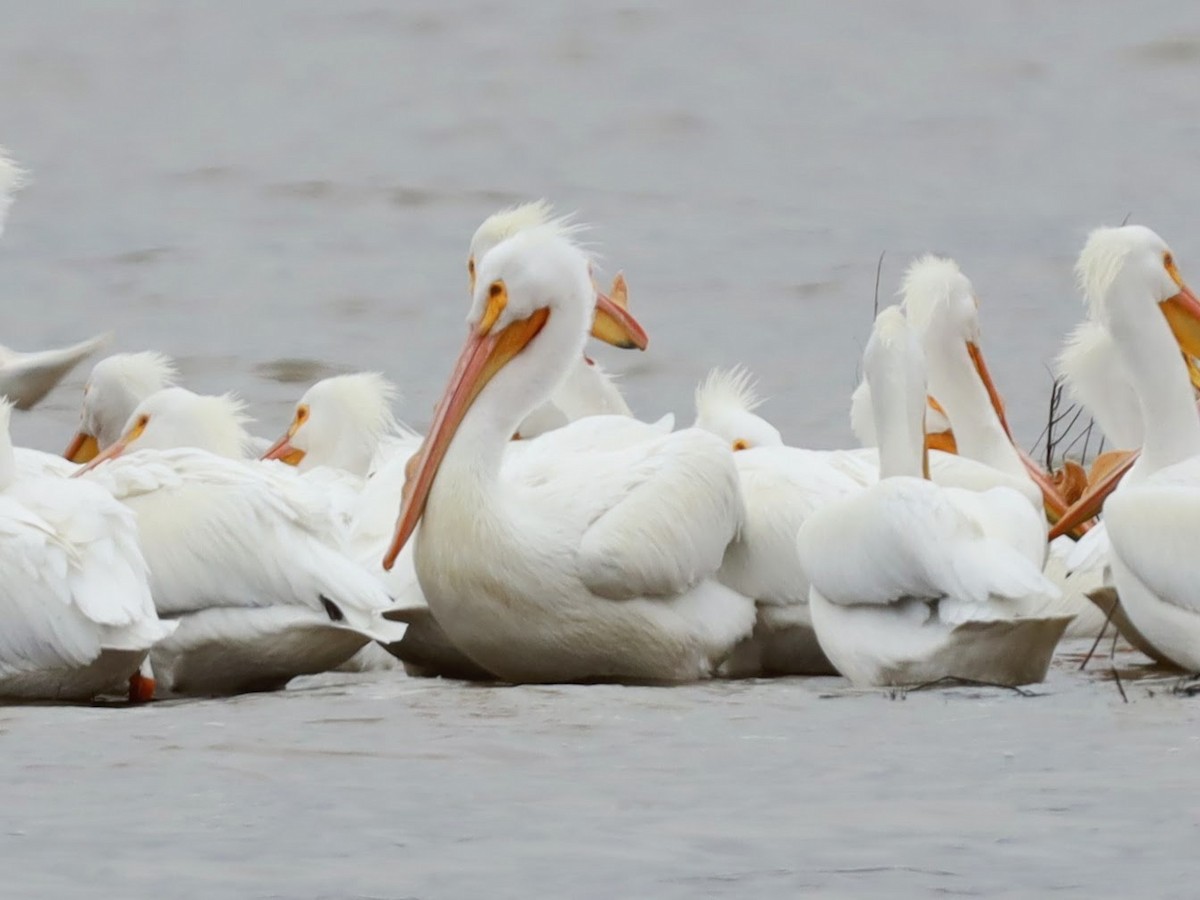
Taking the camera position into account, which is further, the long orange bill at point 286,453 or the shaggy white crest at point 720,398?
the long orange bill at point 286,453

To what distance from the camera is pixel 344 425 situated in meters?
8.48

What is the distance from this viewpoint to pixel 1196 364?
8625 millimetres

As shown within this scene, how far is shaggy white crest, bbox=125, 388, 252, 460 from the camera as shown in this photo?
26.5 feet

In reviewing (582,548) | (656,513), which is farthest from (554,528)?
(656,513)

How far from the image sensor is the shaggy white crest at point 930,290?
28.7 ft

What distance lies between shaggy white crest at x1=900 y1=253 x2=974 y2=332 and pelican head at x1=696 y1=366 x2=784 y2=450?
1.78 feet

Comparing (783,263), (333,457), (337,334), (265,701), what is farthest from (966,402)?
(783,263)

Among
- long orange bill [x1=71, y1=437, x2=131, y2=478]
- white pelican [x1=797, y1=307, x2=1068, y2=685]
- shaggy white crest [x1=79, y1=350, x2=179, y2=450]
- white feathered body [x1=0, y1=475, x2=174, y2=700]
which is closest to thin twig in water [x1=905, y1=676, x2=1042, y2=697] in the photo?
white pelican [x1=797, y1=307, x2=1068, y2=685]

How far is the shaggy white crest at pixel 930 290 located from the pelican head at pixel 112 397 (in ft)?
7.40

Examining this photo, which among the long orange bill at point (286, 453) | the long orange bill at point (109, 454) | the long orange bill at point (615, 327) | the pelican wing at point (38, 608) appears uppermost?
the long orange bill at point (615, 327)

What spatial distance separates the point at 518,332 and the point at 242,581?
93 centimetres

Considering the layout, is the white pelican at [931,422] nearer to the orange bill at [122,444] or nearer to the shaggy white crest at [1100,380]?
the shaggy white crest at [1100,380]

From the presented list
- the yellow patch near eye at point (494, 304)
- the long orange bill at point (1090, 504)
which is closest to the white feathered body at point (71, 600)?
the yellow patch near eye at point (494, 304)

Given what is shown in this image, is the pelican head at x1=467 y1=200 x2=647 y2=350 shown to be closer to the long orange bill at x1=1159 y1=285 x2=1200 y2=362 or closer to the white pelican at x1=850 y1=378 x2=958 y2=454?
the white pelican at x1=850 y1=378 x2=958 y2=454
